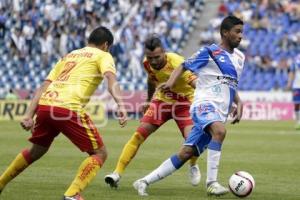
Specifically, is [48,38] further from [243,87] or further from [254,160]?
[254,160]

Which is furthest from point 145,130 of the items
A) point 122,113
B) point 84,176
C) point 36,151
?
point 122,113

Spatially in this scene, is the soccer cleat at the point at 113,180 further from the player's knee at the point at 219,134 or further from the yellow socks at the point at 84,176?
the yellow socks at the point at 84,176

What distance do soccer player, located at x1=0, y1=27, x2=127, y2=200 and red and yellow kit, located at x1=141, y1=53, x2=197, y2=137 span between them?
258 centimetres

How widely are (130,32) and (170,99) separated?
25.5m

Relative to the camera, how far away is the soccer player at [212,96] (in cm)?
1036

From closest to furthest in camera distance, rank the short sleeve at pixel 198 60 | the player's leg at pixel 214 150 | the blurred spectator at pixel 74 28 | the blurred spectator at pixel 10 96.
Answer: the player's leg at pixel 214 150 < the short sleeve at pixel 198 60 < the blurred spectator at pixel 10 96 < the blurred spectator at pixel 74 28

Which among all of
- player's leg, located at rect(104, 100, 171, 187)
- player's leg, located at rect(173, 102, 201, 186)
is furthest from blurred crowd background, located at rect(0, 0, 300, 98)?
player's leg, located at rect(104, 100, 171, 187)

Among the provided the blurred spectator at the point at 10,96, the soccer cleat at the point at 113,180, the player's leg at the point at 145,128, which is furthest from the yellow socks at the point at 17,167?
the blurred spectator at the point at 10,96

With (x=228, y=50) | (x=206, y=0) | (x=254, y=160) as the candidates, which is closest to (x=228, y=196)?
(x=228, y=50)

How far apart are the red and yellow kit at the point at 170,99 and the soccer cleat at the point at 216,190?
194cm

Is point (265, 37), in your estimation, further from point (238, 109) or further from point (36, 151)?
point (36, 151)

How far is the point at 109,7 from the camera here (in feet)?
128

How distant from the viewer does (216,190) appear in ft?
33.9

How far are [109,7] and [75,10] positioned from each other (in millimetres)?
1663
